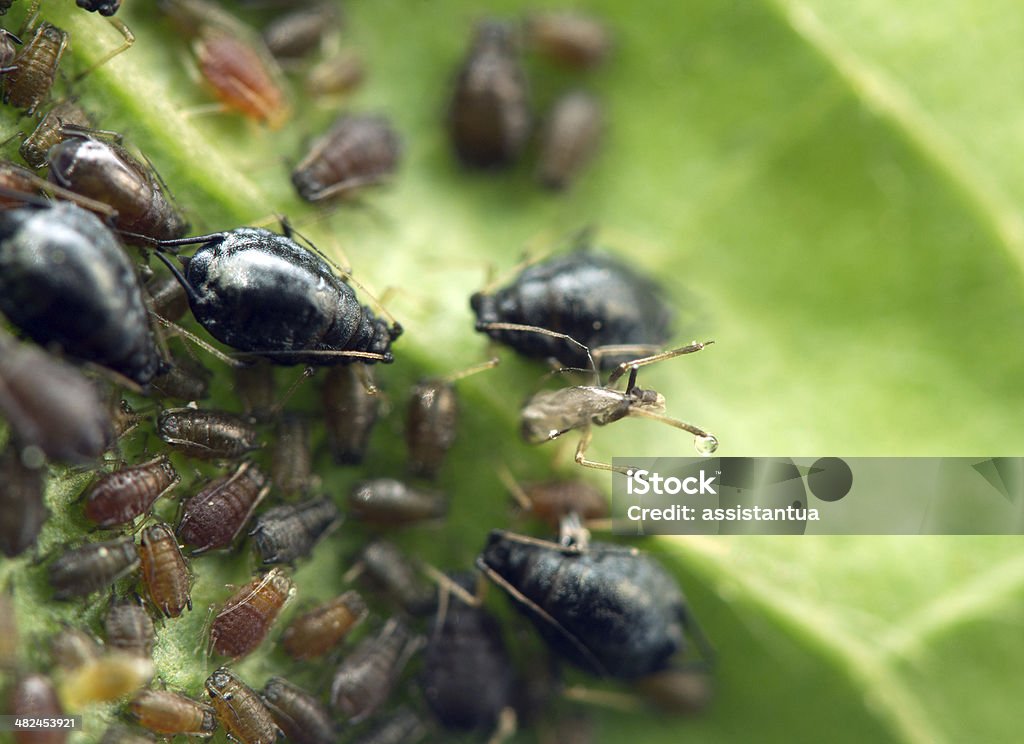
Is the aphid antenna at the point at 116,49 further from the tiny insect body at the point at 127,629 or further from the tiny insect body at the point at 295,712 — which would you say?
the tiny insect body at the point at 295,712

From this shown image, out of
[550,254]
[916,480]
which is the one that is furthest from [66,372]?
[916,480]

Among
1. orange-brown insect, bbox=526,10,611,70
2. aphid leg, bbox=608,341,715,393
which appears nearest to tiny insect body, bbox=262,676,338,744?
aphid leg, bbox=608,341,715,393

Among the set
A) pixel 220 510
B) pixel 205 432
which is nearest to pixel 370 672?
pixel 220 510

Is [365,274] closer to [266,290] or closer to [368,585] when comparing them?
[266,290]

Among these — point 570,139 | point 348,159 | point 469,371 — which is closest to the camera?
point 469,371

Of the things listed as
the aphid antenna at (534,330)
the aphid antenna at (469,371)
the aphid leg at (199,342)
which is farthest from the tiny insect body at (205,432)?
the aphid antenna at (534,330)

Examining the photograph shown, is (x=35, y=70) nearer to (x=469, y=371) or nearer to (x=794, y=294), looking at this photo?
(x=469, y=371)
